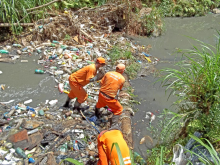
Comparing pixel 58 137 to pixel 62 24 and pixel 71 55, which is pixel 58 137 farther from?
pixel 62 24

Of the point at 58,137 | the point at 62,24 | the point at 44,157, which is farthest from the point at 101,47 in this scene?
the point at 44,157

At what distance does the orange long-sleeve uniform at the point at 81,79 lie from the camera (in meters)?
4.55

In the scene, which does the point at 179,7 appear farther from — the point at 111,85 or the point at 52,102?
the point at 52,102

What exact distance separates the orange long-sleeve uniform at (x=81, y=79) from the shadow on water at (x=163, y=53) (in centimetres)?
165

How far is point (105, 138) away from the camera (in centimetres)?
280

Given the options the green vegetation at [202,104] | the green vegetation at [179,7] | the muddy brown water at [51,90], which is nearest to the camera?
the green vegetation at [202,104]

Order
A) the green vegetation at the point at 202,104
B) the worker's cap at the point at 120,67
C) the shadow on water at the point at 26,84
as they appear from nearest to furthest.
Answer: the green vegetation at the point at 202,104 → the worker's cap at the point at 120,67 → the shadow on water at the point at 26,84

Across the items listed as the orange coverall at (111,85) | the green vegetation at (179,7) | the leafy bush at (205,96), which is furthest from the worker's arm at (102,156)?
the green vegetation at (179,7)

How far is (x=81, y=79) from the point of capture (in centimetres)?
474

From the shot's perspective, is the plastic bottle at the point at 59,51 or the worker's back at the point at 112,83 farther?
the plastic bottle at the point at 59,51

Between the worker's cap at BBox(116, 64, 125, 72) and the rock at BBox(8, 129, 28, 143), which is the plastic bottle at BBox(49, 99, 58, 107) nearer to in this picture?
the rock at BBox(8, 129, 28, 143)

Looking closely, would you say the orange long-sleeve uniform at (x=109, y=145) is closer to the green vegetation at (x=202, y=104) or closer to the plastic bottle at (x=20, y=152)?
the green vegetation at (x=202, y=104)

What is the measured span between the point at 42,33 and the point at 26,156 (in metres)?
5.82

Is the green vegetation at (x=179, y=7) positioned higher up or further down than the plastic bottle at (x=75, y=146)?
higher up
